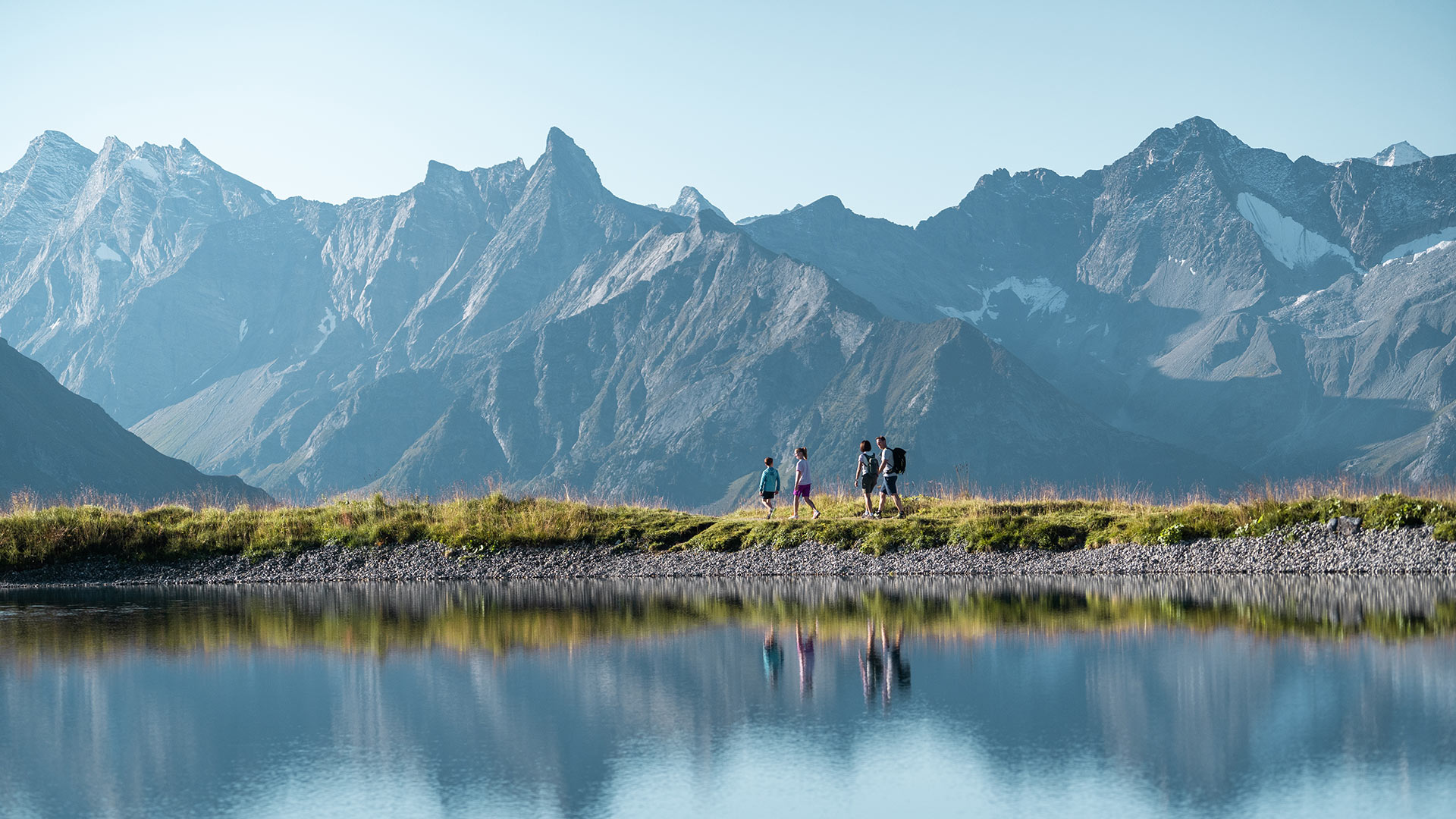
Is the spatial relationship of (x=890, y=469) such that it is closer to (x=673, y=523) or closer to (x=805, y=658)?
(x=673, y=523)

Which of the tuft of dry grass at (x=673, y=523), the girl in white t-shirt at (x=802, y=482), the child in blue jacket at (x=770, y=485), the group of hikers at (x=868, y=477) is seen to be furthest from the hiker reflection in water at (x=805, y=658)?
the child in blue jacket at (x=770, y=485)

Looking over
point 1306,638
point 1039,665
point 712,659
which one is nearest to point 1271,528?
point 1306,638

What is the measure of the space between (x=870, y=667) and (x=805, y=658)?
173cm

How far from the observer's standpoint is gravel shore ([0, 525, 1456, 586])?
1588 inches

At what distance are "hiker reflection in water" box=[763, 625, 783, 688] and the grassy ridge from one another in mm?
16125

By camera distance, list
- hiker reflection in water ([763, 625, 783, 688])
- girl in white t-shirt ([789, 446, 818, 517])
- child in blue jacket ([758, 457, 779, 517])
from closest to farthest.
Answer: hiker reflection in water ([763, 625, 783, 688]), girl in white t-shirt ([789, 446, 818, 517]), child in blue jacket ([758, 457, 779, 517])


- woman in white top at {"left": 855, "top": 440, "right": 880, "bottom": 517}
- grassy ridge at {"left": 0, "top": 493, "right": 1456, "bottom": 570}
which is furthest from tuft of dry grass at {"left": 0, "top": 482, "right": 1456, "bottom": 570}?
woman in white top at {"left": 855, "top": 440, "right": 880, "bottom": 517}

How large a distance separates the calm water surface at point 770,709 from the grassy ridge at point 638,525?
26.1 feet

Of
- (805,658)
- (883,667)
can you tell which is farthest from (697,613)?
(883,667)

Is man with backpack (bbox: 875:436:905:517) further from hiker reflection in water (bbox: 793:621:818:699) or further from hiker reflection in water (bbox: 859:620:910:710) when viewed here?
hiker reflection in water (bbox: 859:620:910:710)

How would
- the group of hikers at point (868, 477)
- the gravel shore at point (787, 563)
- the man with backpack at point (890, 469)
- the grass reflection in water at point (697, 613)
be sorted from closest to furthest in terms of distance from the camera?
the grass reflection in water at point (697, 613) → the gravel shore at point (787, 563) → the man with backpack at point (890, 469) → the group of hikers at point (868, 477)

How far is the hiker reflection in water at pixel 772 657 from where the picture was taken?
83.1ft

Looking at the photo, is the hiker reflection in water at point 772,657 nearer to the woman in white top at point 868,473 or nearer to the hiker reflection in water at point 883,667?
the hiker reflection in water at point 883,667

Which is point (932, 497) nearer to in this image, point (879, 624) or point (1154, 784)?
point (879, 624)
